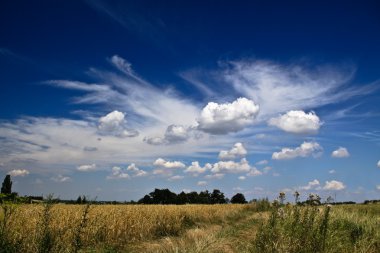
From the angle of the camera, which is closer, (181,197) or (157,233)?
(157,233)

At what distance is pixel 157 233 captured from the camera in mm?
15172

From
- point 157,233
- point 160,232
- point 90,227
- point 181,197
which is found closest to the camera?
point 90,227

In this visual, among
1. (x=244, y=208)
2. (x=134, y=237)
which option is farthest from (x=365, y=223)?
(x=244, y=208)

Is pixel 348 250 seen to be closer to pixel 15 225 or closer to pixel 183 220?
pixel 15 225

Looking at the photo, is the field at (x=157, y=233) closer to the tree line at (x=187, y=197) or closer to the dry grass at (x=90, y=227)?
the dry grass at (x=90, y=227)

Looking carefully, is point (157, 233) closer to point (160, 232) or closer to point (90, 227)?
point (160, 232)

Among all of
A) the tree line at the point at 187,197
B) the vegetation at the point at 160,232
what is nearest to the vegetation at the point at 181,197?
the tree line at the point at 187,197

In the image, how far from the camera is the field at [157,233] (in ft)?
25.2

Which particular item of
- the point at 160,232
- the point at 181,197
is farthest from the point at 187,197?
the point at 160,232

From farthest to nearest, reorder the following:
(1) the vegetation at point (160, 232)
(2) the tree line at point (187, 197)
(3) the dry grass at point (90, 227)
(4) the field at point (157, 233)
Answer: (2) the tree line at point (187, 197) → (3) the dry grass at point (90, 227) → (4) the field at point (157, 233) → (1) the vegetation at point (160, 232)

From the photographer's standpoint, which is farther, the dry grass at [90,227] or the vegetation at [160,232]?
the dry grass at [90,227]

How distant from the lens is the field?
7.69 meters

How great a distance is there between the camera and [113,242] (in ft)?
38.9

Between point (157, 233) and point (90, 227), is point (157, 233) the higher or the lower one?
the lower one
